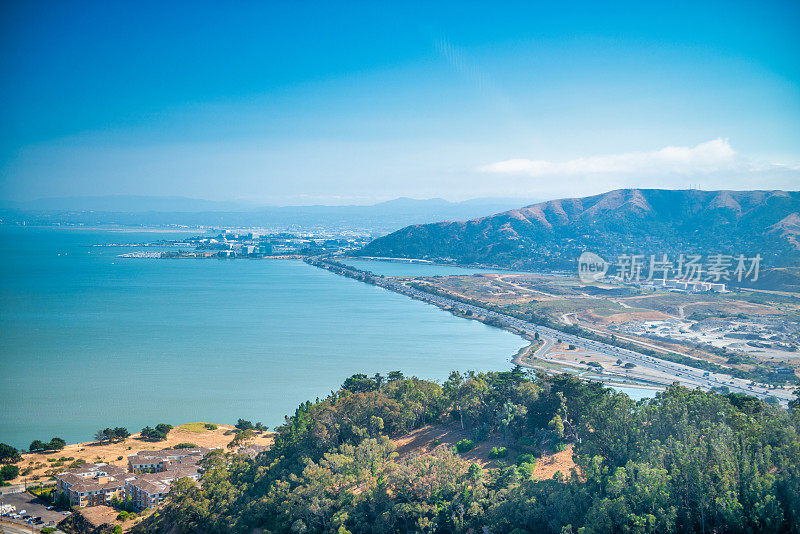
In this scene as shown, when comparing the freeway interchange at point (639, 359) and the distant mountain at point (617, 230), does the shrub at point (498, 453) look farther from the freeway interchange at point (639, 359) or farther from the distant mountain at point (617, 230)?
the distant mountain at point (617, 230)

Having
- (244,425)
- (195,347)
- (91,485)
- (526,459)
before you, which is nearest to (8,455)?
(91,485)

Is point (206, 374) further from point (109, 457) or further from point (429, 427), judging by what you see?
point (429, 427)

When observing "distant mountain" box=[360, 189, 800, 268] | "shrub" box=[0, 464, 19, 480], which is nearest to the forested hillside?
"shrub" box=[0, 464, 19, 480]

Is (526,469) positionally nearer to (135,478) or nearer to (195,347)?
(135,478)

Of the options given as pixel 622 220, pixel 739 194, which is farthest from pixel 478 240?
pixel 739 194

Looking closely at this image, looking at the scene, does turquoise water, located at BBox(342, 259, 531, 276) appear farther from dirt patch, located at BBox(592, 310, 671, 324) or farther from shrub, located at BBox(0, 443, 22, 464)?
shrub, located at BBox(0, 443, 22, 464)

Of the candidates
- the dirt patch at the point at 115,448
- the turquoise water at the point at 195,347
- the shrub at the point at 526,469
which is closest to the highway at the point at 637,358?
the turquoise water at the point at 195,347
